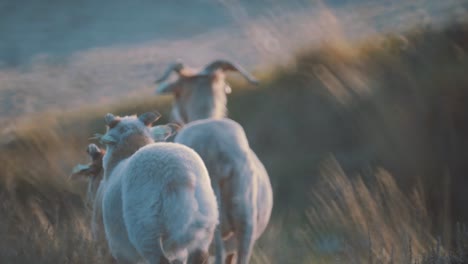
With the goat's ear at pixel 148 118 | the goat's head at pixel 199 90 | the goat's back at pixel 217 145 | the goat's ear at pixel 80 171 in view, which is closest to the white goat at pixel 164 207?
the goat's ear at pixel 148 118

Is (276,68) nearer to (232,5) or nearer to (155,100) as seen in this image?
(155,100)

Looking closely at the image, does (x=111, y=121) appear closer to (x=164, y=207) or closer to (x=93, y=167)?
(x=93, y=167)

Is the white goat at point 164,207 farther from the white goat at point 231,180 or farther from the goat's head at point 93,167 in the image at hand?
the goat's head at point 93,167

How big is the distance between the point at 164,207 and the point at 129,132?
4.10 feet

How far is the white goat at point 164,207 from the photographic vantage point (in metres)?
4.61

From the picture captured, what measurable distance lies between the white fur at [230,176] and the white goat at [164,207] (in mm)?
1114

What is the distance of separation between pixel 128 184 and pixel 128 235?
28 cm

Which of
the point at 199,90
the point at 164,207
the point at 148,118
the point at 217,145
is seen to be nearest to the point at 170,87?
the point at 199,90

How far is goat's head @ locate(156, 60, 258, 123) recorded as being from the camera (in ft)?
26.1

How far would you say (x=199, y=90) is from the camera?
799cm

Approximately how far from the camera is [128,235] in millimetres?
4844

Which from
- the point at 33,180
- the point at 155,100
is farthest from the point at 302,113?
the point at 33,180

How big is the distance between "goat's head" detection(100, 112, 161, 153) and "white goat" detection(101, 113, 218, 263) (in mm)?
755

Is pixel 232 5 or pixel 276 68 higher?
pixel 232 5
